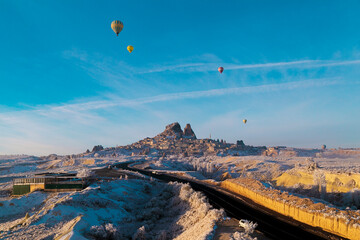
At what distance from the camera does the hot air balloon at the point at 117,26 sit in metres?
47.1

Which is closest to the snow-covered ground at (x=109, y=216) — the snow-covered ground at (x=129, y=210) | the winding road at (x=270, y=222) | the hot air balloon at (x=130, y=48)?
the snow-covered ground at (x=129, y=210)

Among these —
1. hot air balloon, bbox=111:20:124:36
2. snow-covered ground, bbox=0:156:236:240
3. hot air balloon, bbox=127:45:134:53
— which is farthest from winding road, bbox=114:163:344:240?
hot air balloon, bbox=127:45:134:53

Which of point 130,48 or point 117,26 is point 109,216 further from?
point 130,48

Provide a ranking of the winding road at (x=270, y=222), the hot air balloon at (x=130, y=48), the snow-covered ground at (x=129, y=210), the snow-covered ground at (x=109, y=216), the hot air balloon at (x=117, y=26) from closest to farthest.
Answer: the winding road at (x=270, y=222)
the snow-covered ground at (x=109, y=216)
the snow-covered ground at (x=129, y=210)
the hot air balloon at (x=117, y=26)
the hot air balloon at (x=130, y=48)

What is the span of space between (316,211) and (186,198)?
52.6ft

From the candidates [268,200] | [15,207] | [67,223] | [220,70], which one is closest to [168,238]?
[67,223]

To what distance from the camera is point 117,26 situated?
47.1 meters

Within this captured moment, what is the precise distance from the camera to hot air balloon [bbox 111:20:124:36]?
47062 mm

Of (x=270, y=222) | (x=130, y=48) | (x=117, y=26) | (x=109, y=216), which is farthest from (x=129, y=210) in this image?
(x=130, y=48)

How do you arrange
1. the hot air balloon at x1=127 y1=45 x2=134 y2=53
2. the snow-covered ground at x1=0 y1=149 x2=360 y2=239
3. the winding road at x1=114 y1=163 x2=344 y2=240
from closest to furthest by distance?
the winding road at x1=114 y1=163 x2=344 y2=240 → the snow-covered ground at x1=0 y1=149 x2=360 y2=239 → the hot air balloon at x1=127 y1=45 x2=134 y2=53

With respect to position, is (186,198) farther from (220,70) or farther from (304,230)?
(220,70)

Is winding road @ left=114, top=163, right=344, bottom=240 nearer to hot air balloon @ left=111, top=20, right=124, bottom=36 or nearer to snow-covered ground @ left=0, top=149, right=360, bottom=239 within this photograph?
snow-covered ground @ left=0, top=149, right=360, bottom=239

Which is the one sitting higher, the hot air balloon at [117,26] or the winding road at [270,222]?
the hot air balloon at [117,26]

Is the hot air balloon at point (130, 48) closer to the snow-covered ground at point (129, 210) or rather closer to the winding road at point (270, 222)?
the snow-covered ground at point (129, 210)
